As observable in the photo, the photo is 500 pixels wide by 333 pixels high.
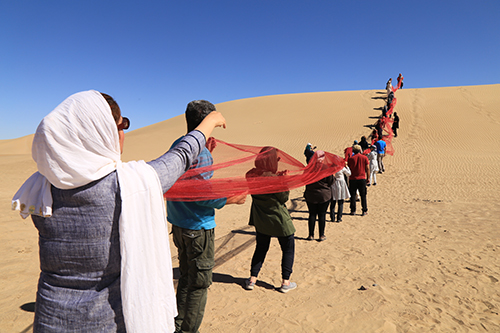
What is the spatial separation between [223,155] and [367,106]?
32.3m

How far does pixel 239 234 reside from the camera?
6.52 metres

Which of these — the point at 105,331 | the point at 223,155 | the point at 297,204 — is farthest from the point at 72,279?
the point at 297,204

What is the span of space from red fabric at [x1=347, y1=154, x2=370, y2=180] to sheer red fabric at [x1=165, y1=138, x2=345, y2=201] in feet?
11.2

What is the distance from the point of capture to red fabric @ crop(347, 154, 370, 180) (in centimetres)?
728

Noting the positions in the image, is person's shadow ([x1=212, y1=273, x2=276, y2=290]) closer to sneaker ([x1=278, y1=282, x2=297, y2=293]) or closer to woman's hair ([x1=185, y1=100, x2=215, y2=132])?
sneaker ([x1=278, y1=282, x2=297, y2=293])

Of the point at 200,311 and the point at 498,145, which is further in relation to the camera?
the point at 498,145

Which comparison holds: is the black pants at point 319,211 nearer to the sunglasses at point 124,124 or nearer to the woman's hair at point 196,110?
the woman's hair at point 196,110

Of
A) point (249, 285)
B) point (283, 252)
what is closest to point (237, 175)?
point (283, 252)

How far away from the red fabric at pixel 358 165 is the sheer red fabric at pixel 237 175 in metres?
3.40

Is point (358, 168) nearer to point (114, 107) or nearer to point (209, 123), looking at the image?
point (209, 123)

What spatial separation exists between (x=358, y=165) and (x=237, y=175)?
519cm

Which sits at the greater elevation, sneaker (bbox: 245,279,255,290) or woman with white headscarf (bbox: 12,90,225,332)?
woman with white headscarf (bbox: 12,90,225,332)

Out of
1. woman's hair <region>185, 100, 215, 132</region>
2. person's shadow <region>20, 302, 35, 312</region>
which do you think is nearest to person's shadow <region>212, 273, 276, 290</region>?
person's shadow <region>20, 302, 35, 312</region>

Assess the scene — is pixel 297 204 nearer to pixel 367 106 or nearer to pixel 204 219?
pixel 204 219
